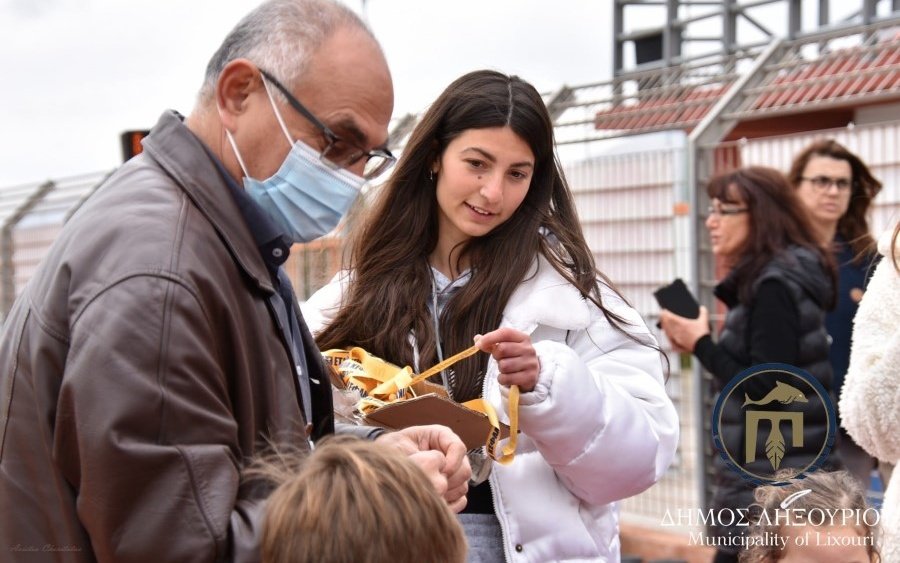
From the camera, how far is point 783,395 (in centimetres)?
270

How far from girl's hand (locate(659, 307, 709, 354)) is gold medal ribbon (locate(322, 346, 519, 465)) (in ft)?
7.28

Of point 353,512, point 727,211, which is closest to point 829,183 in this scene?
point 727,211

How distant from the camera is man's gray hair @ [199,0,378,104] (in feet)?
6.34

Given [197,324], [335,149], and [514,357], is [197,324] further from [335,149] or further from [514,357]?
[514,357]

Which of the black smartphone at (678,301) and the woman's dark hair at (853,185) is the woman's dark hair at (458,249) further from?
the woman's dark hair at (853,185)

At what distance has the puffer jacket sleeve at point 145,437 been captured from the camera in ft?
5.22

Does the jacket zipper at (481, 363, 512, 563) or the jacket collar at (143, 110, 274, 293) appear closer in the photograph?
the jacket collar at (143, 110, 274, 293)

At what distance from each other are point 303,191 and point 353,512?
1.91 ft

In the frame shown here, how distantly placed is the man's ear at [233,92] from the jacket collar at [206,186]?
0.22 ft

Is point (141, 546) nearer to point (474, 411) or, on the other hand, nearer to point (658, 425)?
point (474, 411)

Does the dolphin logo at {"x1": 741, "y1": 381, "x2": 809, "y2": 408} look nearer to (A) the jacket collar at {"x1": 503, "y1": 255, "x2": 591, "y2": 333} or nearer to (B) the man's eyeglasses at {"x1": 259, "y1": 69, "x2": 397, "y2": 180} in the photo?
(A) the jacket collar at {"x1": 503, "y1": 255, "x2": 591, "y2": 333}

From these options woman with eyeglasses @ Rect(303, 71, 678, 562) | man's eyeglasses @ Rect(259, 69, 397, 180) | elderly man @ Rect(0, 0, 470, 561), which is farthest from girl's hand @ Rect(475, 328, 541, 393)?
man's eyeglasses @ Rect(259, 69, 397, 180)

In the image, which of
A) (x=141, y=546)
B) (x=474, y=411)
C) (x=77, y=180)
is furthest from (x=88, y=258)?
(x=77, y=180)

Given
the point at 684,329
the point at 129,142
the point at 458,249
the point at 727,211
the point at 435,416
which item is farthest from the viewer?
the point at 129,142
